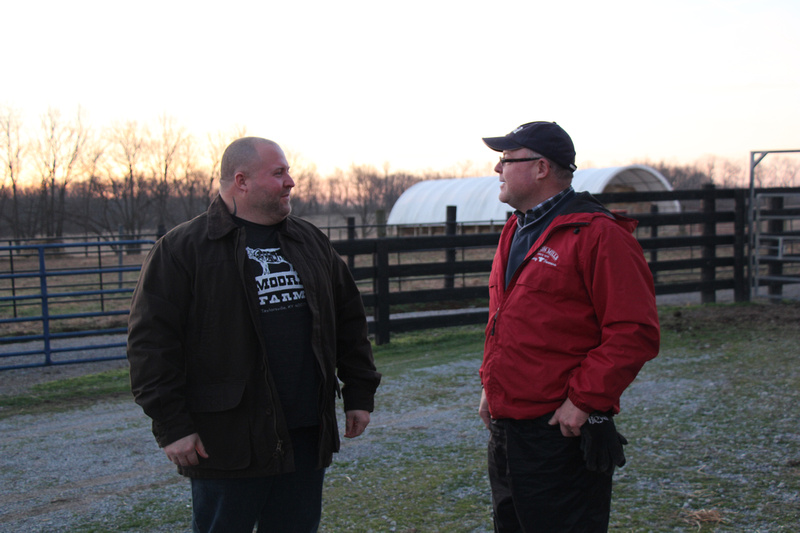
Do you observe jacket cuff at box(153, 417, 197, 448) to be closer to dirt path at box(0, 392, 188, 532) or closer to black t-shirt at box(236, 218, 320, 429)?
black t-shirt at box(236, 218, 320, 429)

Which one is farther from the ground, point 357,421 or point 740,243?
point 740,243

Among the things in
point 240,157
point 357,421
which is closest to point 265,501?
point 357,421

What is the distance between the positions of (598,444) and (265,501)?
1.14 meters

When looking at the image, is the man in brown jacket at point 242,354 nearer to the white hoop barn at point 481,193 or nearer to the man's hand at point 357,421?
the man's hand at point 357,421

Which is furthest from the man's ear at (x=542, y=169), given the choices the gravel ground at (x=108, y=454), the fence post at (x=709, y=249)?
the fence post at (x=709, y=249)

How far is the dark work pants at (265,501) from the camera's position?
2203 mm

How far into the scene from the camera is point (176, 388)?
2.14 m

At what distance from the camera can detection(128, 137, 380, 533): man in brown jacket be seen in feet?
7.06

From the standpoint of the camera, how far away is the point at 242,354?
2.20 m

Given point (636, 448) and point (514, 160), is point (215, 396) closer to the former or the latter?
point (514, 160)

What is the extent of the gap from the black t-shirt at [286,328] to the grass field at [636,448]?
4.08 feet

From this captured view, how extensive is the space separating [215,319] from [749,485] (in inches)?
122

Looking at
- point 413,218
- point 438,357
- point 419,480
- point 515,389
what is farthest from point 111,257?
point 515,389

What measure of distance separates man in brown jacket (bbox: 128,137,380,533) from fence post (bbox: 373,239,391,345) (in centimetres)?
574
